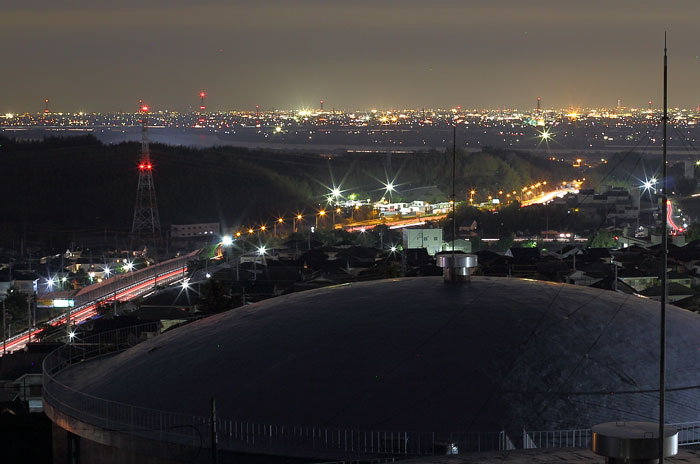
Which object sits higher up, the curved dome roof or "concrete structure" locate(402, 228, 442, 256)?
the curved dome roof

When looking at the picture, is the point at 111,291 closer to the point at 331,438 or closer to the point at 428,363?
the point at 428,363

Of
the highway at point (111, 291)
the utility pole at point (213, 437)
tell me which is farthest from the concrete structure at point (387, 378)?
the highway at point (111, 291)

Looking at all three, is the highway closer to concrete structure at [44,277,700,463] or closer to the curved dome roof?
the curved dome roof

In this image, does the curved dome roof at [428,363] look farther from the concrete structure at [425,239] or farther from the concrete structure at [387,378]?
the concrete structure at [425,239]

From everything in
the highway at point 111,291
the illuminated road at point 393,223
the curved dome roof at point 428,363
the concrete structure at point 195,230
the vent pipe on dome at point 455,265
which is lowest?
the highway at point 111,291

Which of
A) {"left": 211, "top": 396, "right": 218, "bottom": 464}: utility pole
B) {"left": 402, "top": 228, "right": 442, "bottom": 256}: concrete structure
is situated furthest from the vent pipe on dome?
{"left": 402, "top": 228, "right": 442, "bottom": 256}: concrete structure

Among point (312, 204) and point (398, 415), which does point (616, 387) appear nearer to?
point (398, 415)

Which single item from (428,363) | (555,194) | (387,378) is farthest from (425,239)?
(387,378)
